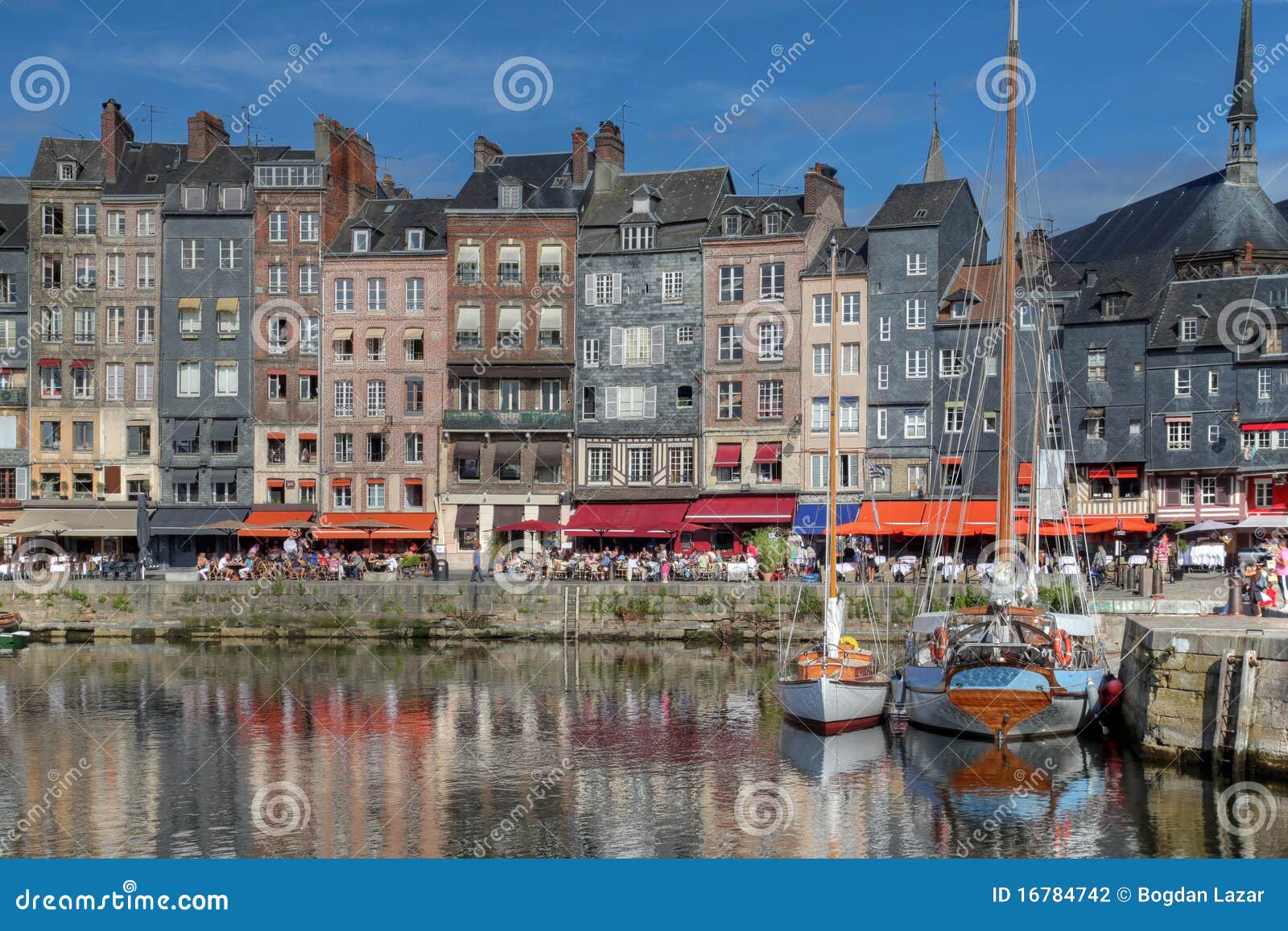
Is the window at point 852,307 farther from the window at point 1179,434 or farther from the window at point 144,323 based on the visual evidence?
the window at point 144,323

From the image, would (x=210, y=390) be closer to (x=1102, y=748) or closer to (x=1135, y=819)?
(x=1102, y=748)

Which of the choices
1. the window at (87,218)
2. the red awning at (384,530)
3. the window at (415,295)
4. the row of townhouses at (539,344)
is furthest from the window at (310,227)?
the red awning at (384,530)

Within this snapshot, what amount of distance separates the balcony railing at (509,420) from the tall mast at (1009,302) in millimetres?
32028

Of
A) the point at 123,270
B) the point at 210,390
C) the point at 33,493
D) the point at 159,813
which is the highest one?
the point at 123,270

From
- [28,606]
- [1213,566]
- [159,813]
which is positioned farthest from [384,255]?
[159,813]

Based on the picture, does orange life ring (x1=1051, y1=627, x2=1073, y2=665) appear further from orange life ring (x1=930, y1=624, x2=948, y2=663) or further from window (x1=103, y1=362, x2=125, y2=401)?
window (x1=103, y1=362, x2=125, y2=401)

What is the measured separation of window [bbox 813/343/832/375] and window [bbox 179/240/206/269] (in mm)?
28076

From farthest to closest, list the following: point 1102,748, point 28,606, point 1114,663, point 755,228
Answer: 1. point 755,228
2. point 28,606
3. point 1114,663
4. point 1102,748

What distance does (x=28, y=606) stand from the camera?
5547 cm

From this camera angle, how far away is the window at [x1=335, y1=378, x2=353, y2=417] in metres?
67.6

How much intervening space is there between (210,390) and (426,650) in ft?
76.8

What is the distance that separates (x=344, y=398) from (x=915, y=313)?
25.5m

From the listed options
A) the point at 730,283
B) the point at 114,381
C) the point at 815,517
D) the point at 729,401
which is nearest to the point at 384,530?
the point at 729,401

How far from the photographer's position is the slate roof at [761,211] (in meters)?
64.5
